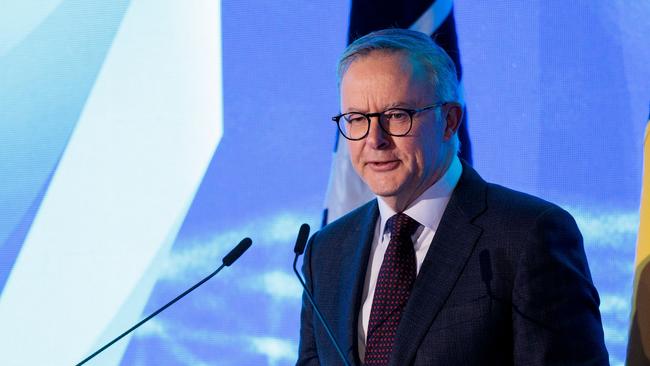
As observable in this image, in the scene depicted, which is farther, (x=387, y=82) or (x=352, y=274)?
(x=352, y=274)

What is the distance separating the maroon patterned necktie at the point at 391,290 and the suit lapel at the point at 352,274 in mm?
59

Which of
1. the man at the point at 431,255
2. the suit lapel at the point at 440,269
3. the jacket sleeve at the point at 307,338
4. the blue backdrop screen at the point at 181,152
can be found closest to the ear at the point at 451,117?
the man at the point at 431,255

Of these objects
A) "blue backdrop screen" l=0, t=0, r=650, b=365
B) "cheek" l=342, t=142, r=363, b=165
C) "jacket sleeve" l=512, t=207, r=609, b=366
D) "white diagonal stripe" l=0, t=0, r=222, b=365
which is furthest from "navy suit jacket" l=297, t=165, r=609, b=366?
"white diagonal stripe" l=0, t=0, r=222, b=365

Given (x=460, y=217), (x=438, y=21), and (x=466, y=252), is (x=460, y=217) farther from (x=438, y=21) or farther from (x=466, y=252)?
(x=438, y=21)

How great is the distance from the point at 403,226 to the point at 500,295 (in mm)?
329

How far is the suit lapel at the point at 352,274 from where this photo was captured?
75.2 inches

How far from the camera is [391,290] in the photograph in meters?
1.88

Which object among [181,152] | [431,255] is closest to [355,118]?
[431,255]

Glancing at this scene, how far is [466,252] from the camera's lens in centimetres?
182

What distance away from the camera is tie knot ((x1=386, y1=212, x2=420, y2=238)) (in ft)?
6.41

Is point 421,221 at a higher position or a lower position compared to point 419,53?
lower

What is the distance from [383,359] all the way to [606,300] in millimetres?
1253

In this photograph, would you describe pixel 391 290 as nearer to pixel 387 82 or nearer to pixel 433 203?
pixel 433 203

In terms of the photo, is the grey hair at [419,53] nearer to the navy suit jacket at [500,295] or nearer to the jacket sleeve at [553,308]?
the navy suit jacket at [500,295]
